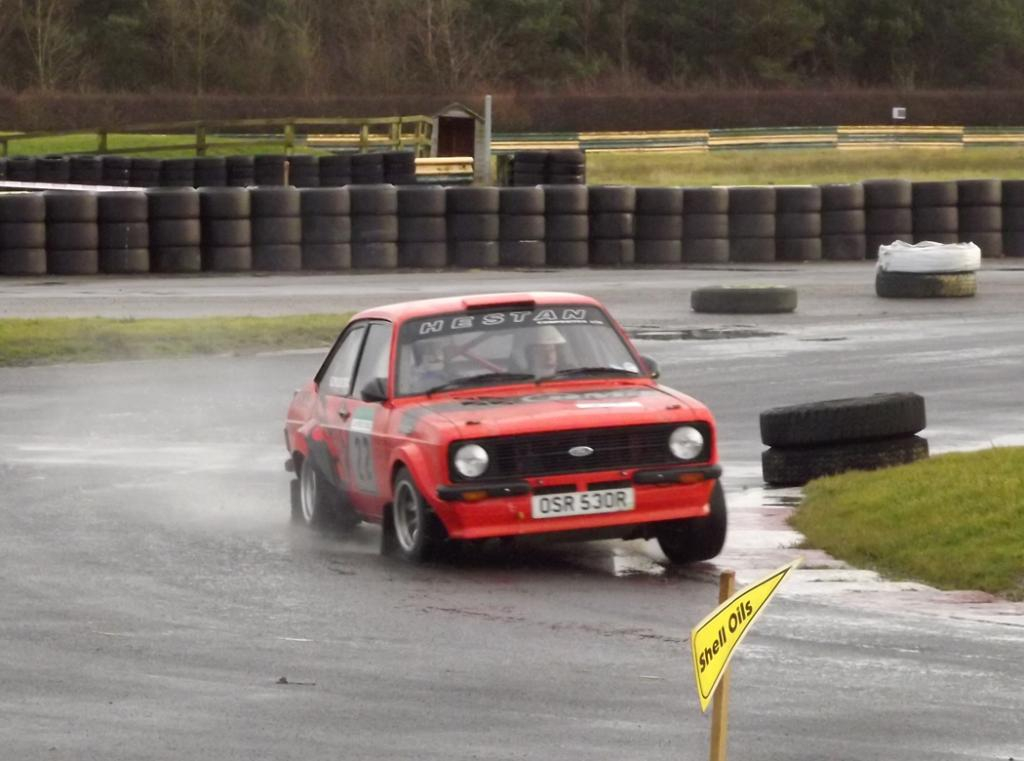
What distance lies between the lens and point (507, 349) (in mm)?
10203

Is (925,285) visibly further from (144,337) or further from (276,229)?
(144,337)

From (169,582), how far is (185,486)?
3.18m

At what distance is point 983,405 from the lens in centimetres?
1548

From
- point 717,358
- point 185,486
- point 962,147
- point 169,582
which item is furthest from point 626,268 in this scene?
point 962,147

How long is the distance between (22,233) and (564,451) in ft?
61.8

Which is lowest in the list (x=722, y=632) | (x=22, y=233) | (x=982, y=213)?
(x=722, y=632)

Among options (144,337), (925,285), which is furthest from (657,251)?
(144,337)

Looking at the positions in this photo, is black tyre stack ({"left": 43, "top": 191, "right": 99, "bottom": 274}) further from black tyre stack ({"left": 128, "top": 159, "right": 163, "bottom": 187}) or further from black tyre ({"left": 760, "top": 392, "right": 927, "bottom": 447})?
black tyre ({"left": 760, "top": 392, "right": 927, "bottom": 447})

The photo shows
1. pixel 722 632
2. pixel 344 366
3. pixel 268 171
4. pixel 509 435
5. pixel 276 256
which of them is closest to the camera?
pixel 722 632

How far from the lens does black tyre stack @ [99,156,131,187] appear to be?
40.3 m

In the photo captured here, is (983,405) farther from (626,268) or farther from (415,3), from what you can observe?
(415,3)

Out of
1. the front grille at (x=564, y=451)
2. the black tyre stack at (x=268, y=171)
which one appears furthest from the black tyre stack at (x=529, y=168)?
the front grille at (x=564, y=451)

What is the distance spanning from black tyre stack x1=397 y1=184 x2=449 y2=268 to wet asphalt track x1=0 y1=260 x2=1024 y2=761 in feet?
42.4

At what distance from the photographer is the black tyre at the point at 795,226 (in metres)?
29.7
